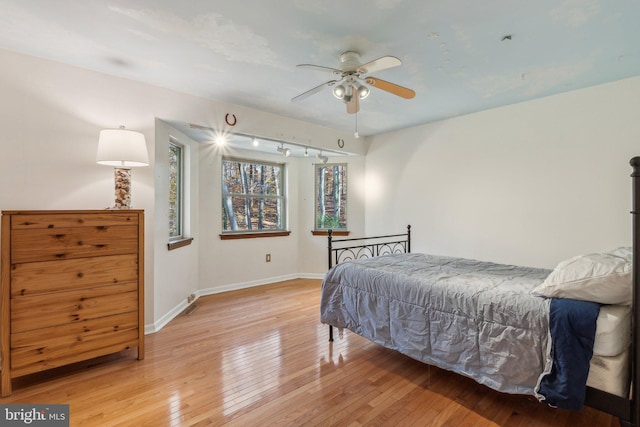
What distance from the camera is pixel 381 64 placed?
1.96m

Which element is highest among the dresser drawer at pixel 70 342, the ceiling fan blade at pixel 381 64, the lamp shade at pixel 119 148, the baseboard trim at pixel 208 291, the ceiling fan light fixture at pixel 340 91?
the ceiling fan blade at pixel 381 64

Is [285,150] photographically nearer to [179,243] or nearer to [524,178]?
[179,243]

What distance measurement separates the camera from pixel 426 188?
13.4 feet

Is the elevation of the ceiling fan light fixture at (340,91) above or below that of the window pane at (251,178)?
above

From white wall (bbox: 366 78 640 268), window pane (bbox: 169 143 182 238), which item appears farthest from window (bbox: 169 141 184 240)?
white wall (bbox: 366 78 640 268)

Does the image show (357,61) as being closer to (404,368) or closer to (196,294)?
(404,368)

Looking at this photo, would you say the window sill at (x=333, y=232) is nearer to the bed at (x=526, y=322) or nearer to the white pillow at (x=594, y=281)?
the bed at (x=526, y=322)

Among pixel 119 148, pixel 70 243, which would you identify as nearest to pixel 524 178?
pixel 119 148

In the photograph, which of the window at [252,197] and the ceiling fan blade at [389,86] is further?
the window at [252,197]

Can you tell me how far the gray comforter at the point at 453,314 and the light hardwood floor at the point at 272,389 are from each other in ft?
0.76

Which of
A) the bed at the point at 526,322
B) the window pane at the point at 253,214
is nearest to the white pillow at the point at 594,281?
the bed at the point at 526,322

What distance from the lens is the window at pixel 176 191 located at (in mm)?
3684

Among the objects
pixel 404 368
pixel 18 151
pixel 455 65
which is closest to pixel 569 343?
pixel 404 368

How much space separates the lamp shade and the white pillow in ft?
9.65
